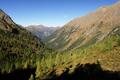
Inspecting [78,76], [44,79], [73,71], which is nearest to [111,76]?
[78,76]

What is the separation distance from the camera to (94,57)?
19688 cm

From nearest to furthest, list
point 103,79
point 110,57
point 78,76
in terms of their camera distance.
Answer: point 103,79, point 78,76, point 110,57

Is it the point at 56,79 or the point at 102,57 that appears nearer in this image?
the point at 56,79

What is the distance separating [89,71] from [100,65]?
15000 millimetres

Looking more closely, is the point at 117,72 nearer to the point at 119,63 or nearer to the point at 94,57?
the point at 119,63

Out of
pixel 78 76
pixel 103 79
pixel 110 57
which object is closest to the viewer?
pixel 103 79

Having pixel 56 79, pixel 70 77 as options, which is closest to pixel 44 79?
pixel 56 79

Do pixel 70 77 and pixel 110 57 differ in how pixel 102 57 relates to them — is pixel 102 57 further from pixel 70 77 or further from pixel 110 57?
pixel 70 77

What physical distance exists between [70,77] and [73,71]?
13020 mm

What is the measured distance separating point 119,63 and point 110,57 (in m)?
16.2

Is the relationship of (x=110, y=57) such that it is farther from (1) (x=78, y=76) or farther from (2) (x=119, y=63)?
(1) (x=78, y=76)

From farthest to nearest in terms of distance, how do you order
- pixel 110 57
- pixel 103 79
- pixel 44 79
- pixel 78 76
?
pixel 110 57
pixel 44 79
pixel 78 76
pixel 103 79

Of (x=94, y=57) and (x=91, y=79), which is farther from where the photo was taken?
(x=94, y=57)

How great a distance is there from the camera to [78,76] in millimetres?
149375
